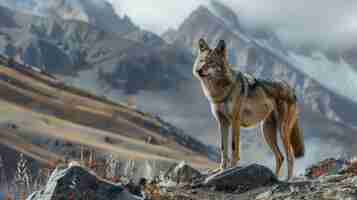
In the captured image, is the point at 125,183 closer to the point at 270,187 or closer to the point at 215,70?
the point at 270,187

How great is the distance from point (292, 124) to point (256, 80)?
4.80ft

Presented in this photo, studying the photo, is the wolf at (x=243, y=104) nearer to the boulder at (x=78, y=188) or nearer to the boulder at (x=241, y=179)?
the boulder at (x=241, y=179)

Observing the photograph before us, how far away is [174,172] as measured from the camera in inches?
599

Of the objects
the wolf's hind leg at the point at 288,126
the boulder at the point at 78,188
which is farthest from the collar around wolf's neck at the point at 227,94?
the boulder at the point at 78,188

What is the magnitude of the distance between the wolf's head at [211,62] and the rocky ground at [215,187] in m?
1.77

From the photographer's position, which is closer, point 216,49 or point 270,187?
point 270,187

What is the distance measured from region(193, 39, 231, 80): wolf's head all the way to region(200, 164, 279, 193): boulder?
6.45ft

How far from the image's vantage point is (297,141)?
15.9m

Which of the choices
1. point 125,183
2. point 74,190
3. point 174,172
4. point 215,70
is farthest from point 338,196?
point 174,172

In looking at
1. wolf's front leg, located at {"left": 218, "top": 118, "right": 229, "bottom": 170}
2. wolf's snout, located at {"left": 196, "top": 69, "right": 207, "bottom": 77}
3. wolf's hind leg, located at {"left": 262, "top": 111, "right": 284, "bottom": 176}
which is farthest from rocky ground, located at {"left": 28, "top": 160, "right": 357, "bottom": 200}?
Result: wolf's hind leg, located at {"left": 262, "top": 111, "right": 284, "bottom": 176}

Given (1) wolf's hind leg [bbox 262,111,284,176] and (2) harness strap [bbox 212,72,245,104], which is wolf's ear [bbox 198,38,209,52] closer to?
(2) harness strap [bbox 212,72,245,104]

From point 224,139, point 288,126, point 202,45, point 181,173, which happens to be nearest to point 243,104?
point 224,139

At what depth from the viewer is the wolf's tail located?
15.8m

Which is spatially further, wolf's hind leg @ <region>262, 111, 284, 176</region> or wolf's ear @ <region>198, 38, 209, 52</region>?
wolf's hind leg @ <region>262, 111, 284, 176</region>
